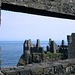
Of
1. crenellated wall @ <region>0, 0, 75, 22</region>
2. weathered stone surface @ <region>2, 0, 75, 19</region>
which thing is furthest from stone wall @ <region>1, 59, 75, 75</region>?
weathered stone surface @ <region>2, 0, 75, 19</region>

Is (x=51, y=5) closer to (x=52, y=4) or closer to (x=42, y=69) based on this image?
(x=52, y=4)

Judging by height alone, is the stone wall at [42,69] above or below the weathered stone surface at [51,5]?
below

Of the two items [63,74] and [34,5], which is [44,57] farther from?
[34,5]

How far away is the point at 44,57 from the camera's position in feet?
125

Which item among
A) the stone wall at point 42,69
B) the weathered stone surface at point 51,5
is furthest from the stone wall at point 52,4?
the stone wall at point 42,69

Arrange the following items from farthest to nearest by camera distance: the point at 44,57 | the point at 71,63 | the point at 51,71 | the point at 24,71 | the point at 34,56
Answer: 1. the point at 34,56
2. the point at 44,57
3. the point at 71,63
4. the point at 51,71
5. the point at 24,71

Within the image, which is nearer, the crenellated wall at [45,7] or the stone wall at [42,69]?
the crenellated wall at [45,7]

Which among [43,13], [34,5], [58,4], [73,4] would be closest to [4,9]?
[34,5]

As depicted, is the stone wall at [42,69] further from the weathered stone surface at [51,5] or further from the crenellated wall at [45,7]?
the weathered stone surface at [51,5]

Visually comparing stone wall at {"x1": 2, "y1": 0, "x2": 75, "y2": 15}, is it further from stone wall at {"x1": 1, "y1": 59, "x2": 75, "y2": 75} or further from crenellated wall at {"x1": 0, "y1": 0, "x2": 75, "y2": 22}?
stone wall at {"x1": 1, "y1": 59, "x2": 75, "y2": 75}

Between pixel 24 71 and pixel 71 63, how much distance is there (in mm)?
2419

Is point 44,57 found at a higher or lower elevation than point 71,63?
lower

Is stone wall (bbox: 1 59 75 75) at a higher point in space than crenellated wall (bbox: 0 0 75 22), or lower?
lower

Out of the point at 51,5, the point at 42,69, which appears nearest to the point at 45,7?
the point at 51,5
